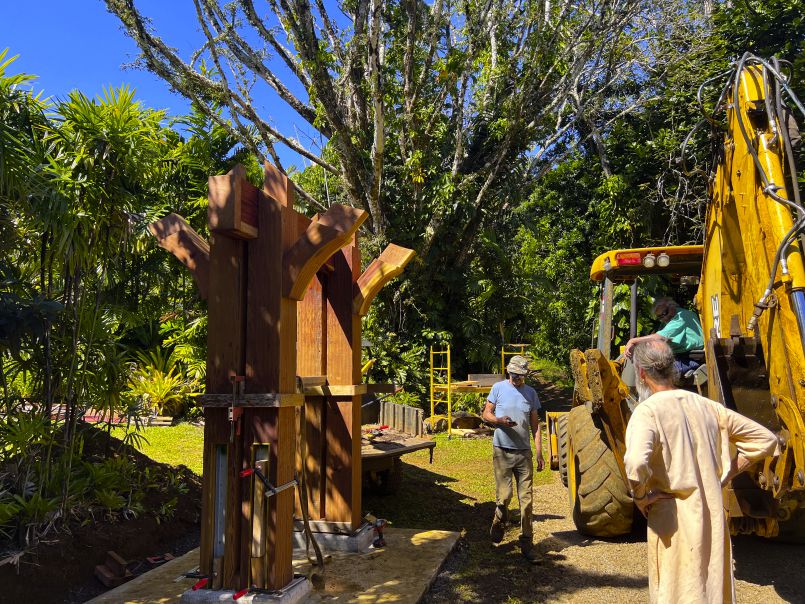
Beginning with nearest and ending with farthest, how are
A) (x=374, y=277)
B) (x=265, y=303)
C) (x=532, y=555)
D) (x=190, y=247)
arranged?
(x=265, y=303), (x=190, y=247), (x=532, y=555), (x=374, y=277)

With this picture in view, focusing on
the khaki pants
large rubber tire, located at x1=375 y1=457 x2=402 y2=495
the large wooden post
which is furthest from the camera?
large rubber tire, located at x1=375 y1=457 x2=402 y2=495

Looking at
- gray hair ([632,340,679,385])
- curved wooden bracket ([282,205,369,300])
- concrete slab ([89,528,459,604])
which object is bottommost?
concrete slab ([89,528,459,604])

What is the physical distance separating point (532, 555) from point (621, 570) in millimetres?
706

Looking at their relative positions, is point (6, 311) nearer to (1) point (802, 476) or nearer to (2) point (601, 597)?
(2) point (601, 597)

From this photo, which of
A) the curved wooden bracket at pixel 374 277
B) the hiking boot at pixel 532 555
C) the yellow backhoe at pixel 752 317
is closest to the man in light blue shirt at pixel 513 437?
the hiking boot at pixel 532 555

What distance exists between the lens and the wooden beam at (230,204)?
3910mm

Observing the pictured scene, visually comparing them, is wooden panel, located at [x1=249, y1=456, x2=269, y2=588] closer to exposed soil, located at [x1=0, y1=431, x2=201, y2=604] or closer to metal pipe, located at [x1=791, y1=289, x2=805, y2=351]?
exposed soil, located at [x1=0, y1=431, x2=201, y2=604]

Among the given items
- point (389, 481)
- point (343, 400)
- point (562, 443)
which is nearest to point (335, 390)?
point (343, 400)

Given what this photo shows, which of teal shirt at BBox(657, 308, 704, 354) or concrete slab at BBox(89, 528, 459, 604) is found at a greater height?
teal shirt at BBox(657, 308, 704, 354)

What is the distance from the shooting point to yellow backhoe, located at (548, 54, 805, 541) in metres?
3.56

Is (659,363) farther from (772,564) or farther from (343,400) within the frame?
(772,564)

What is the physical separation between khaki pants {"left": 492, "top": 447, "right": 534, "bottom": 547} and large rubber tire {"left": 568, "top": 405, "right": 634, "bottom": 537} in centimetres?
47

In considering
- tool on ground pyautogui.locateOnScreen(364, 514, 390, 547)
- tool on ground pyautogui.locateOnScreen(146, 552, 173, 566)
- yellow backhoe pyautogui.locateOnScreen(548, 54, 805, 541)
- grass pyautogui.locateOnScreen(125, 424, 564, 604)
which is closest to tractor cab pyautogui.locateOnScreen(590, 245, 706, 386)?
yellow backhoe pyautogui.locateOnScreen(548, 54, 805, 541)

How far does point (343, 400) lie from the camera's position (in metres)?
5.51
